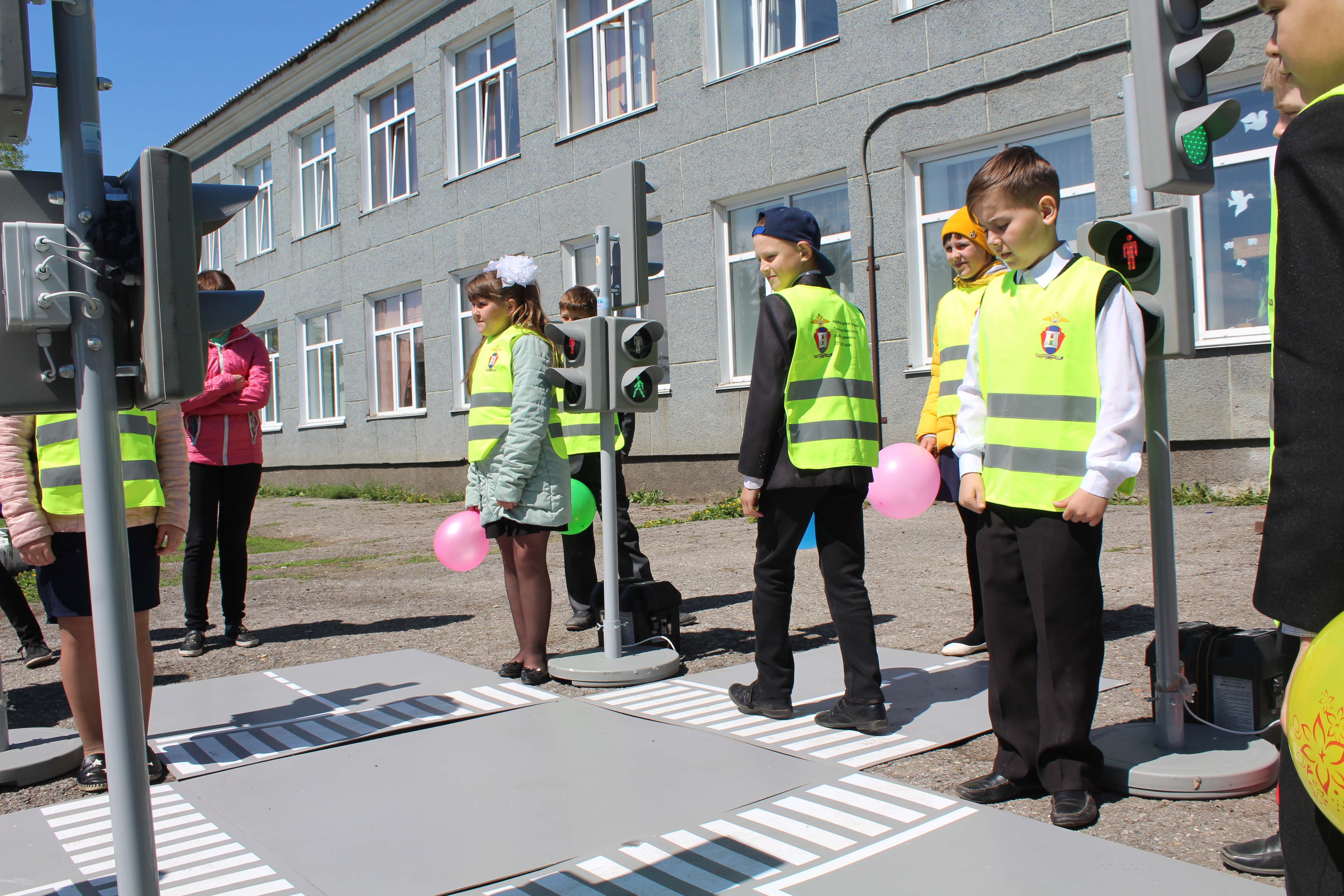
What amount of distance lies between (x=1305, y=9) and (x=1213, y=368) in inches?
349

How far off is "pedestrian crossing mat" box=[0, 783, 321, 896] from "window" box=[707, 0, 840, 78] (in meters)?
11.2

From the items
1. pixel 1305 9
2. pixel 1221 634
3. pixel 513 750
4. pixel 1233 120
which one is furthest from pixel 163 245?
pixel 1221 634

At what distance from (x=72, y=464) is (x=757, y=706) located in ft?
8.95

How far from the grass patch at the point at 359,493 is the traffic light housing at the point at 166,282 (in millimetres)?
15576

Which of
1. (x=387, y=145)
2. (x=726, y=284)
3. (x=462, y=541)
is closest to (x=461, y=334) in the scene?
(x=387, y=145)

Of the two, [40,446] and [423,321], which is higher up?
[423,321]

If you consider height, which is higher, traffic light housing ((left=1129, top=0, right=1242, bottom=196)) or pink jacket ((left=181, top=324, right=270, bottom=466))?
traffic light housing ((left=1129, top=0, right=1242, bottom=196))

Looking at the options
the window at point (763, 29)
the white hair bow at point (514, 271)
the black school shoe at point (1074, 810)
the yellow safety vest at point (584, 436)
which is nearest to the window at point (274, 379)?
the window at point (763, 29)

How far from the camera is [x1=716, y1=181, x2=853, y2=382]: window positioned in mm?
12758

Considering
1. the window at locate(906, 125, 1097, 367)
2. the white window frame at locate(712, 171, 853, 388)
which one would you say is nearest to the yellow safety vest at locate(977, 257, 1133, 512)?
the window at locate(906, 125, 1097, 367)

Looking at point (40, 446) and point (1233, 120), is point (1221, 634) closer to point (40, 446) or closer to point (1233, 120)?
point (1233, 120)

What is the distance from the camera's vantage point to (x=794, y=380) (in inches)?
161

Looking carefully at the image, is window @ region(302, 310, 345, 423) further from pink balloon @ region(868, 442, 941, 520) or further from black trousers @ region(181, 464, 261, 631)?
pink balloon @ region(868, 442, 941, 520)

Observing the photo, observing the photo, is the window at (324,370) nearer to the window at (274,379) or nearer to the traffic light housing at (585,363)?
the window at (274,379)
